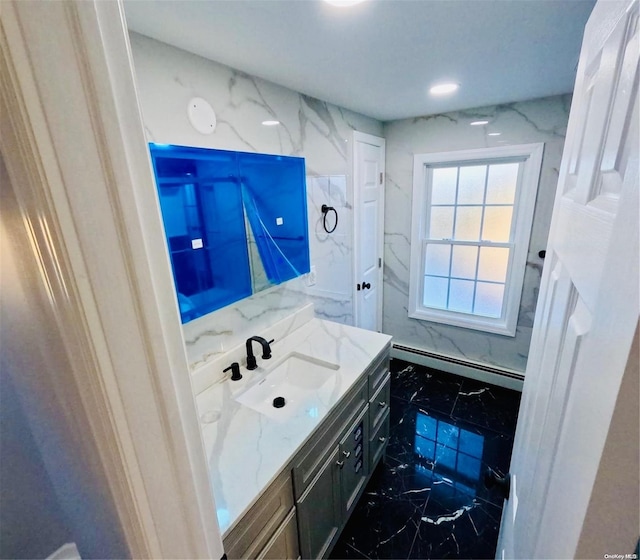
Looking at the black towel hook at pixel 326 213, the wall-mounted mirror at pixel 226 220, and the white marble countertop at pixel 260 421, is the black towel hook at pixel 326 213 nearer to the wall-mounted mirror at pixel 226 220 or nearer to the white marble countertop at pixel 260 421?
the wall-mounted mirror at pixel 226 220

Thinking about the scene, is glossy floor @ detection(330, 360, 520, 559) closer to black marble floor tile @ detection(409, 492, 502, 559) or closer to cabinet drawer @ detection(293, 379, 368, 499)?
black marble floor tile @ detection(409, 492, 502, 559)

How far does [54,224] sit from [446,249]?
278 cm

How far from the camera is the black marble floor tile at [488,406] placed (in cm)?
227

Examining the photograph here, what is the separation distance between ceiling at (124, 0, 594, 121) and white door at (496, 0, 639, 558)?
54cm

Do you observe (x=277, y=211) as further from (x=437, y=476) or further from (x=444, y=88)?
(x=437, y=476)

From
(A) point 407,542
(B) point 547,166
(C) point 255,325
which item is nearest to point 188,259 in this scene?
(C) point 255,325

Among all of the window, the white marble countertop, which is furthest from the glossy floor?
the white marble countertop

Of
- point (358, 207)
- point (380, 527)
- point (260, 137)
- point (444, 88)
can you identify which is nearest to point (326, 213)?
point (358, 207)

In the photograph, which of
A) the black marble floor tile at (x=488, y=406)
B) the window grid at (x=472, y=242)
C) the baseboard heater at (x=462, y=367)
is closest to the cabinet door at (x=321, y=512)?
the black marble floor tile at (x=488, y=406)

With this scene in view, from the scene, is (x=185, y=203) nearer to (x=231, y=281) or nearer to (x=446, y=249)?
(x=231, y=281)

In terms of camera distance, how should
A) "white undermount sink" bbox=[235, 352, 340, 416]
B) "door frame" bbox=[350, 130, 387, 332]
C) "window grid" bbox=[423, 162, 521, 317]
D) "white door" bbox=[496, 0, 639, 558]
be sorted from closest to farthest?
"white door" bbox=[496, 0, 639, 558], "white undermount sink" bbox=[235, 352, 340, 416], "door frame" bbox=[350, 130, 387, 332], "window grid" bbox=[423, 162, 521, 317]

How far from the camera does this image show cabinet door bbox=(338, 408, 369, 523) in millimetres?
1432

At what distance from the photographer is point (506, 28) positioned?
106cm

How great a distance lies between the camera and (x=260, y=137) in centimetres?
150
